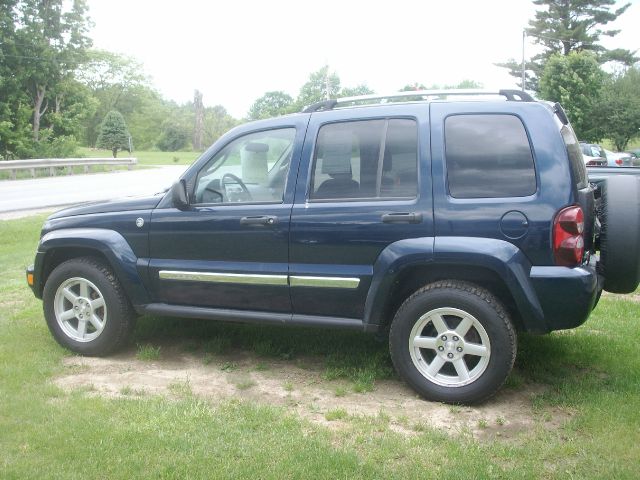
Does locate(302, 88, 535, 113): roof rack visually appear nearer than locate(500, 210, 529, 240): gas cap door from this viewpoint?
No

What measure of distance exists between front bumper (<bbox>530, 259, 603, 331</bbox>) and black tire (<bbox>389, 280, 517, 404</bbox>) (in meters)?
0.26

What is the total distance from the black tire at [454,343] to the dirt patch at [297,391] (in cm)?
12

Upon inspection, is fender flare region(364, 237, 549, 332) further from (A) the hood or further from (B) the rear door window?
(A) the hood

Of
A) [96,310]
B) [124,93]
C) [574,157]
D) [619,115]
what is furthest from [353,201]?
[124,93]

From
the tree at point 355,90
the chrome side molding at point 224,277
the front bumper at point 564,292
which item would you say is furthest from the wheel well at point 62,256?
the tree at point 355,90

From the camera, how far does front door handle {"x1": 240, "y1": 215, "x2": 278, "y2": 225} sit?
4.46m

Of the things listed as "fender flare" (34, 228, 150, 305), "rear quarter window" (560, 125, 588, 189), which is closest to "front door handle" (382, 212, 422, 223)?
"rear quarter window" (560, 125, 588, 189)

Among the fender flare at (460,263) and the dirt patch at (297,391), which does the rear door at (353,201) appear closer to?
the fender flare at (460,263)

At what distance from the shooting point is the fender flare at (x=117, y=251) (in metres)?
4.94

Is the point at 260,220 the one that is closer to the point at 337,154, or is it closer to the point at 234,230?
the point at 234,230

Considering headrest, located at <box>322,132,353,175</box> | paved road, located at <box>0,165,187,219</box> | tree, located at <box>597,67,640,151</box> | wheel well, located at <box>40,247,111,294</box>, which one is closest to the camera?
headrest, located at <box>322,132,353,175</box>

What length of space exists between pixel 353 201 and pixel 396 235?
40cm

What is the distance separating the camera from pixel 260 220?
449 cm

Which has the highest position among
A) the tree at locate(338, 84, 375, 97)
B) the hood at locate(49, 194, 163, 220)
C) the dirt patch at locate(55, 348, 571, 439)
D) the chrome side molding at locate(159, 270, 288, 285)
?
the tree at locate(338, 84, 375, 97)
